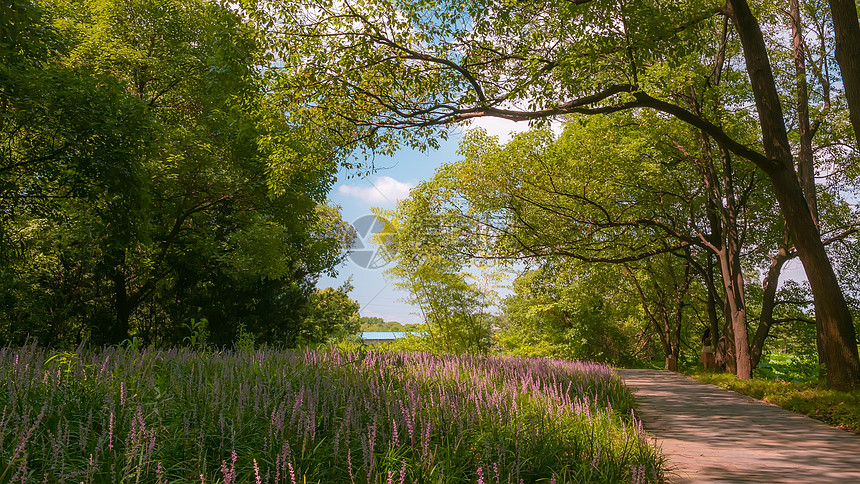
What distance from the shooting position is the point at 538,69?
36.4 feet

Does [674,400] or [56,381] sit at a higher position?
[56,381]

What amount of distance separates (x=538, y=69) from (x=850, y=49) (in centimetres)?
514

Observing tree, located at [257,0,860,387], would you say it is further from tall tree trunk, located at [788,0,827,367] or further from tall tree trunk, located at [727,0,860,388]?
tall tree trunk, located at [788,0,827,367]

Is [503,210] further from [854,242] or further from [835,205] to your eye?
[854,242]

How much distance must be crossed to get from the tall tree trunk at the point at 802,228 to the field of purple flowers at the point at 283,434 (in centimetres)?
737

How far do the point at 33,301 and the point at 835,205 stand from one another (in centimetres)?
2510

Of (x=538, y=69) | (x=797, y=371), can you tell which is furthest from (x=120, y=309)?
(x=797, y=371)

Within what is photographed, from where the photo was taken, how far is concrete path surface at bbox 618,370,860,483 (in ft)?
14.9

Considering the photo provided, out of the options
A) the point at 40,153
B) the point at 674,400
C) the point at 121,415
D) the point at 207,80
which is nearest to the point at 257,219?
the point at 207,80

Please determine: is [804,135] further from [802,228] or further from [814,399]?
[814,399]

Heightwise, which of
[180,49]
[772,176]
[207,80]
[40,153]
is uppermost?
[180,49]

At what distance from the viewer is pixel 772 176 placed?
10.5 meters

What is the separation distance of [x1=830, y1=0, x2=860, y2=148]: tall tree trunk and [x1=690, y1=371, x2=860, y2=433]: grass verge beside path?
404 centimetres

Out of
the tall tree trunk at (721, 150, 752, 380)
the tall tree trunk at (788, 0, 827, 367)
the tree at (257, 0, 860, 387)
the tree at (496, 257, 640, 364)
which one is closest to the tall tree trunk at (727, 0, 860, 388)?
the tree at (257, 0, 860, 387)
